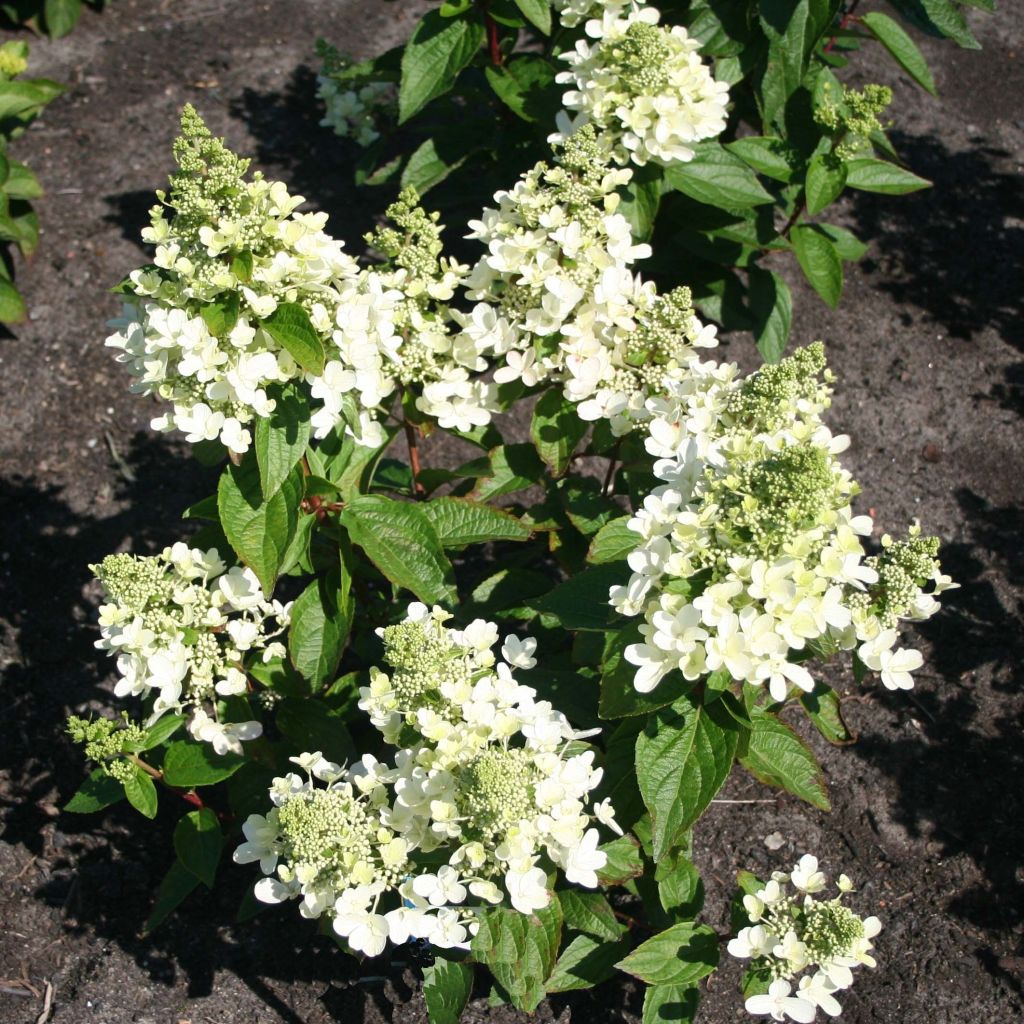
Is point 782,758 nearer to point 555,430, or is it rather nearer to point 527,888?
point 527,888

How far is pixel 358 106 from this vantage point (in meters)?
4.35

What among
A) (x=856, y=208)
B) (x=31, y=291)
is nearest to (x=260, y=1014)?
(x=31, y=291)

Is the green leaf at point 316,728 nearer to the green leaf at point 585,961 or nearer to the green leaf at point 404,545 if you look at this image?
the green leaf at point 404,545

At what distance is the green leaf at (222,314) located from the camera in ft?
6.36

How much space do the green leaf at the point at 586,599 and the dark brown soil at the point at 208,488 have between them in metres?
1.33

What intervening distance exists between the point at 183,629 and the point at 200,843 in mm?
601

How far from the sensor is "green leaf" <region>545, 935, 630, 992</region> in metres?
2.39

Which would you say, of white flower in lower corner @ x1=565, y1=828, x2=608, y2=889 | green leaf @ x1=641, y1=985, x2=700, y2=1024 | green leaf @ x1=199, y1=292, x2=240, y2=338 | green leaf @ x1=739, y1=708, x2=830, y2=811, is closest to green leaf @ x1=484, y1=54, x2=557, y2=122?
green leaf @ x1=199, y1=292, x2=240, y2=338

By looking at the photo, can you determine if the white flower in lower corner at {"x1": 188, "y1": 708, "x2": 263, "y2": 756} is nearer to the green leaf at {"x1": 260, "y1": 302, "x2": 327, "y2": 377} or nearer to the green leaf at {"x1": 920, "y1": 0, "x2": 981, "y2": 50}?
the green leaf at {"x1": 260, "y1": 302, "x2": 327, "y2": 377}

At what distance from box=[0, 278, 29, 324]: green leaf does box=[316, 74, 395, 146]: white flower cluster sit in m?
1.44

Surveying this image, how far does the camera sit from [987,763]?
10.7 ft

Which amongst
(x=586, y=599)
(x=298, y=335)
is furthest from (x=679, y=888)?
(x=298, y=335)

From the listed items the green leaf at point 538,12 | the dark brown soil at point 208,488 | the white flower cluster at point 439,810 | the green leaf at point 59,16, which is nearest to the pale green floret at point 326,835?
the white flower cluster at point 439,810

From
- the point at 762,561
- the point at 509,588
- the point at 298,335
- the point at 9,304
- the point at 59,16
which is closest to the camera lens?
the point at 762,561
